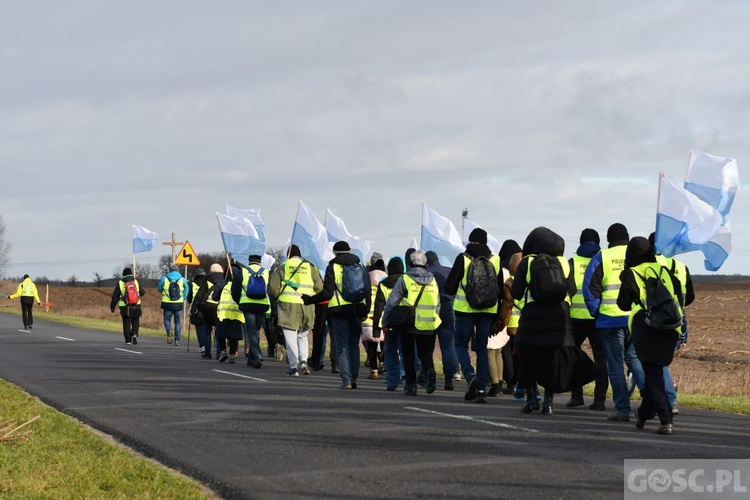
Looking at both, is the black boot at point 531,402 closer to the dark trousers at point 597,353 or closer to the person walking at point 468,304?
the dark trousers at point 597,353

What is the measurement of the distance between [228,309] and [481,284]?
8.38 m

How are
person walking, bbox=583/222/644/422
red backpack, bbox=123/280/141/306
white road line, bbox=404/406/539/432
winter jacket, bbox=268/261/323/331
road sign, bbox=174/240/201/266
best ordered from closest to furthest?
1. white road line, bbox=404/406/539/432
2. person walking, bbox=583/222/644/422
3. winter jacket, bbox=268/261/323/331
4. red backpack, bbox=123/280/141/306
5. road sign, bbox=174/240/201/266

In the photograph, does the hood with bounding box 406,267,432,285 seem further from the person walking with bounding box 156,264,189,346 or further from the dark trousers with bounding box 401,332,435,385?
the person walking with bounding box 156,264,189,346

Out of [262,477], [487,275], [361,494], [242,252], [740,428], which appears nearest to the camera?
[361,494]

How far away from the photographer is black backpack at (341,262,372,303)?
15992mm

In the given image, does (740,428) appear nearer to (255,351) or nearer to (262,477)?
→ (262,477)

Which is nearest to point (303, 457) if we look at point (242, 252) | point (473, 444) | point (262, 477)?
point (262, 477)

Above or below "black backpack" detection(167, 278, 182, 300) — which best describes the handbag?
below

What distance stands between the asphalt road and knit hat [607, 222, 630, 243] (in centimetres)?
193

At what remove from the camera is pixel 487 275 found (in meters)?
14.1

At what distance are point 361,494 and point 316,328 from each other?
1193 cm

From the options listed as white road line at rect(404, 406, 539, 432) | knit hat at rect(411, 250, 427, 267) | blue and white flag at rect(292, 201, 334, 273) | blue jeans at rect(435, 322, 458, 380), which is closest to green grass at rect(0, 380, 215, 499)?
white road line at rect(404, 406, 539, 432)

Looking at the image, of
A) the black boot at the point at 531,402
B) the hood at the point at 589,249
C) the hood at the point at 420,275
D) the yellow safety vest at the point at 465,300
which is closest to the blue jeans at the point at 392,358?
the hood at the point at 420,275

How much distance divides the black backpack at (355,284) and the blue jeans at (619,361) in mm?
4295
